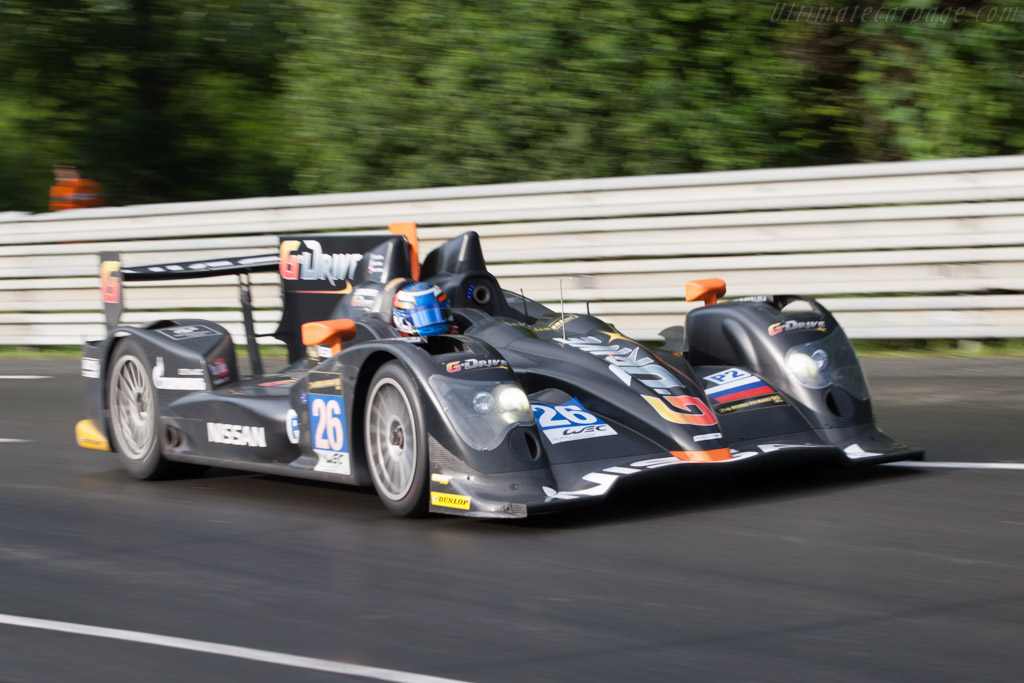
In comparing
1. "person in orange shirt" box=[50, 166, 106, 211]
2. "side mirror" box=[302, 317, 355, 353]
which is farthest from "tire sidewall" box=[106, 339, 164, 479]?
"person in orange shirt" box=[50, 166, 106, 211]

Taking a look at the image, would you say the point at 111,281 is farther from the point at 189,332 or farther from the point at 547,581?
the point at 547,581

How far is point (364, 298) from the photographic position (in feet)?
23.2

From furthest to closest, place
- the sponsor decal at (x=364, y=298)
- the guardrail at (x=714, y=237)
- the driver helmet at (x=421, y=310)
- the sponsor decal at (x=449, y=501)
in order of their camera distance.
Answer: the guardrail at (x=714, y=237) < the sponsor decal at (x=364, y=298) < the driver helmet at (x=421, y=310) < the sponsor decal at (x=449, y=501)

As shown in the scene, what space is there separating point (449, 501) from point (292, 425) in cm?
119

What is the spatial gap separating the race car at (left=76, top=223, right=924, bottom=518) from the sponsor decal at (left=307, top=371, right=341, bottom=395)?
11 mm

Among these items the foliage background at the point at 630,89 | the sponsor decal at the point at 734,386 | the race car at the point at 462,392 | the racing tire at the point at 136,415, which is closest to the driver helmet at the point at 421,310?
the race car at the point at 462,392

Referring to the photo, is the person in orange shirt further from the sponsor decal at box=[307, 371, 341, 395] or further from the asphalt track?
the sponsor decal at box=[307, 371, 341, 395]

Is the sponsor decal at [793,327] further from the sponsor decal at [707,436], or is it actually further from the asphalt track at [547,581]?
the sponsor decal at [707,436]

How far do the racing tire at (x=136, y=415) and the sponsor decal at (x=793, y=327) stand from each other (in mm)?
3388

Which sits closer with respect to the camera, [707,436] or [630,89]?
[707,436]

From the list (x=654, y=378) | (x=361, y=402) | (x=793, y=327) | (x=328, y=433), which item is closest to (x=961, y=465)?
(x=793, y=327)

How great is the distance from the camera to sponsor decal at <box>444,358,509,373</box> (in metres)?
5.62

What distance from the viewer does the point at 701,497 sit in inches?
237

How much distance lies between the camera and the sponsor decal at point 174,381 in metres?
7.11
